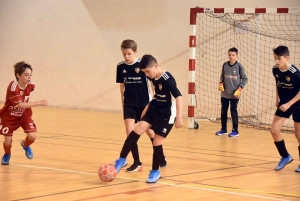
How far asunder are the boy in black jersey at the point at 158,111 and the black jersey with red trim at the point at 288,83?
1480 millimetres

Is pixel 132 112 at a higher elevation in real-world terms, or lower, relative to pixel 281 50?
lower

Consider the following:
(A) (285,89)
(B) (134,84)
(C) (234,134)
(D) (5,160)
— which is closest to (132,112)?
(B) (134,84)

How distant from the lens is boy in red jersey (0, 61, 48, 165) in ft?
22.1

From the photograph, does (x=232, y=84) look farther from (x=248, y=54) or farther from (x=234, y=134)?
(x=248, y=54)

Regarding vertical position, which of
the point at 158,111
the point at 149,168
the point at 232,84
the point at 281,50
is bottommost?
the point at 149,168

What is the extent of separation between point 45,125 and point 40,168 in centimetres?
461

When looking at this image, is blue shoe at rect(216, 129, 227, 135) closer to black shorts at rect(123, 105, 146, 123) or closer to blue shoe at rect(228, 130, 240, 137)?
blue shoe at rect(228, 130, 240, 137)

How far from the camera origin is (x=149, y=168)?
691cm

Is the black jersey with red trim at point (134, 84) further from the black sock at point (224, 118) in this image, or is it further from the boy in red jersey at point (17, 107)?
the black sock at point (224, 118)

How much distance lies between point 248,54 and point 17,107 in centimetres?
684

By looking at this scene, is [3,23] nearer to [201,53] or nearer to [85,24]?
[85,24]

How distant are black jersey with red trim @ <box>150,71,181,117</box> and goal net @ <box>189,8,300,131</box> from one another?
19.5ft

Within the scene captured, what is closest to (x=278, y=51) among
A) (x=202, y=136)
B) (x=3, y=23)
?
(x=202, y=136)

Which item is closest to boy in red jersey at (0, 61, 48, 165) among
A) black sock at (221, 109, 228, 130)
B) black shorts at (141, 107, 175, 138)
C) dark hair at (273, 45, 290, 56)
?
black shorts at (141, 107, 175, 138)
